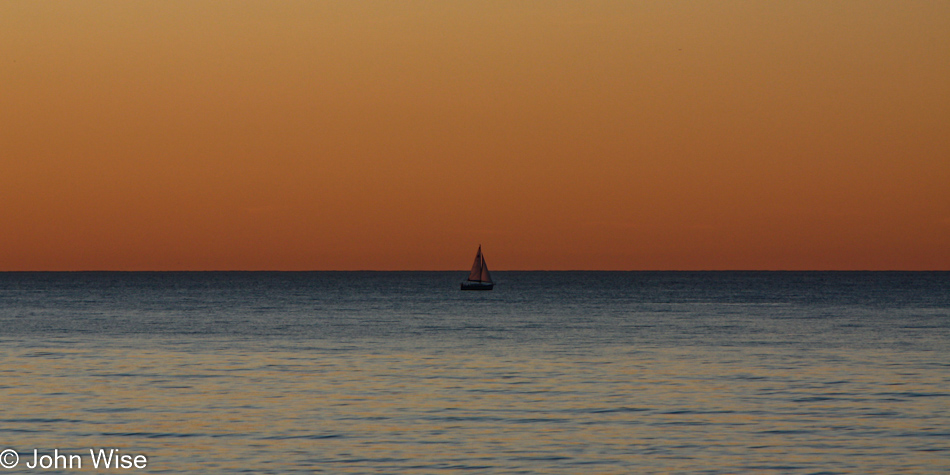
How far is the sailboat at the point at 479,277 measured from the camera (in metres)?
174

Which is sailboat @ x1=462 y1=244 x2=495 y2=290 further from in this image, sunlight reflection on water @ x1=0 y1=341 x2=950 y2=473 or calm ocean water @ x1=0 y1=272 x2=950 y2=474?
sunlight reflection on water @ x1=0 y1=341 x2=950 y2=473

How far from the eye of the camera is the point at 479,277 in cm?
17875

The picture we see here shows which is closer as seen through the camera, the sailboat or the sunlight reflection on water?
the sunlight reflection on water

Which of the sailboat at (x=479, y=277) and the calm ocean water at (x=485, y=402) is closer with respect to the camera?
the calm ocean water at (x=485, y=402)

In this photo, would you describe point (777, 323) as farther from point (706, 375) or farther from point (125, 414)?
point (125, 414)

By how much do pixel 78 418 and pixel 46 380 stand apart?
10486mm

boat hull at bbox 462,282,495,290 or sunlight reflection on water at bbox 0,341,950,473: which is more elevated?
boat hull at bbox 462,282,495,290

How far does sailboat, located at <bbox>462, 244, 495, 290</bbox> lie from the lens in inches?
6841

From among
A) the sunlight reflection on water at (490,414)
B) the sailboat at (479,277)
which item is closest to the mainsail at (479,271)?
the sailboat at (479,277)

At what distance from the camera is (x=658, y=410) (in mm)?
33094

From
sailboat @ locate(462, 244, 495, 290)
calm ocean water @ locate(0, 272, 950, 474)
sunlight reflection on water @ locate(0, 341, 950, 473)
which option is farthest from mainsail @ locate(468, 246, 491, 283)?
sunlight reflection on water @ locate(0, 341, 950, 473)

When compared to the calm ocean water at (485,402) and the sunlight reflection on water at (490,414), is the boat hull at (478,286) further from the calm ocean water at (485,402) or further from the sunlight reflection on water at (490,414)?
the sunlight reflection on water at (490,414)

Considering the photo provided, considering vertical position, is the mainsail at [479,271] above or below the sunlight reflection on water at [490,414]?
above

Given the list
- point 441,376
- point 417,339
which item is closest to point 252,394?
point 441,376
